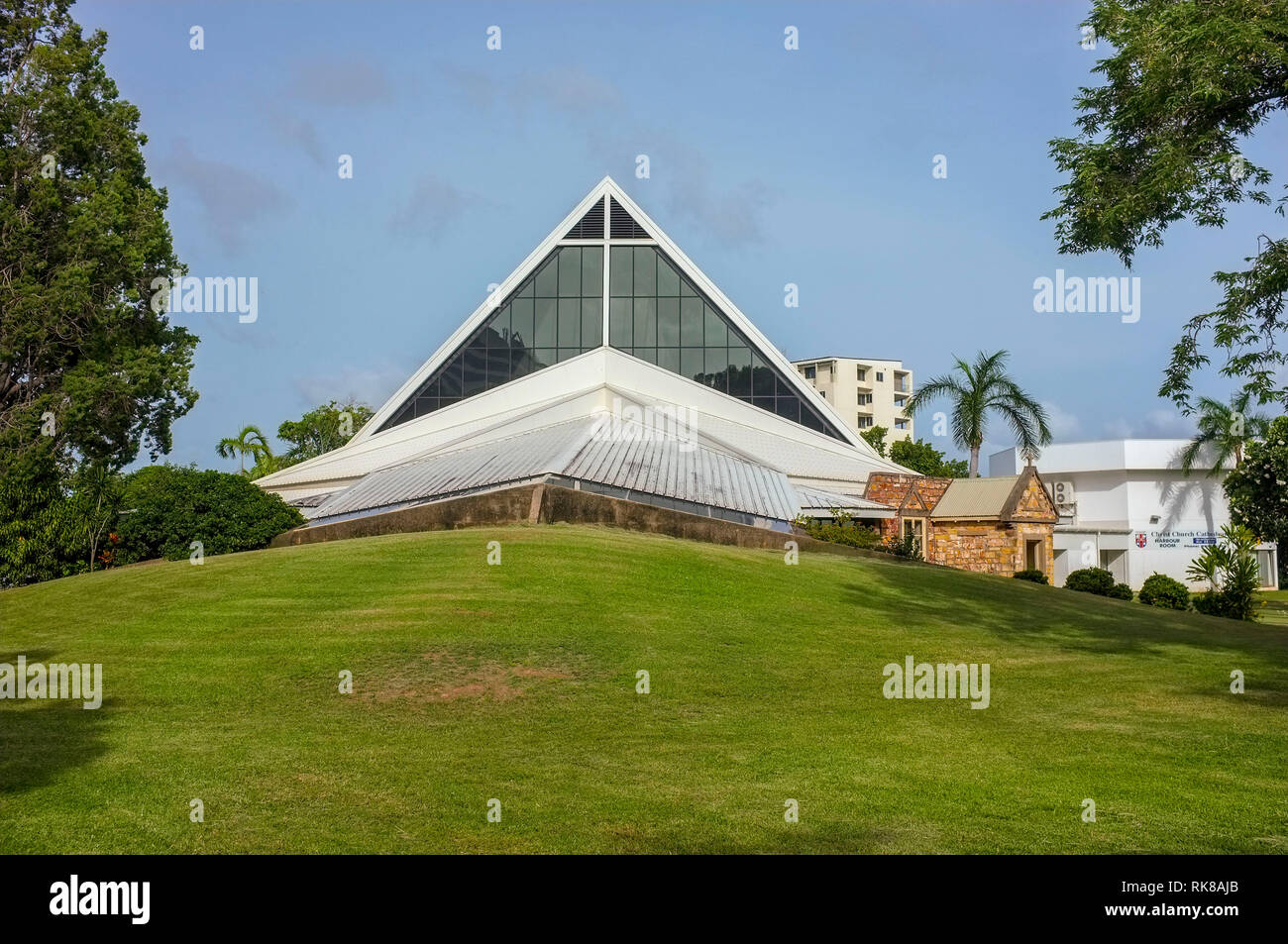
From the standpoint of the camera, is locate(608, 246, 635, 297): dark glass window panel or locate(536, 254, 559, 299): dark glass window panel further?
locate(536, 254, 559, 299): dark glass window panel

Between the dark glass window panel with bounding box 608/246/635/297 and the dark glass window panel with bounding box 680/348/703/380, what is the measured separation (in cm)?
373

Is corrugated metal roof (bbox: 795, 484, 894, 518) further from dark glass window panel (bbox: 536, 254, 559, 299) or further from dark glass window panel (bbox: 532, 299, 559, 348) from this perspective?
dark glass window panel (bbox: 536, 254, 559, 299)

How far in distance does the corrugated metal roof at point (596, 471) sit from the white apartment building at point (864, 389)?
82475mm

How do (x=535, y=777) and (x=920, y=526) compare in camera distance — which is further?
(x=920, y=526)

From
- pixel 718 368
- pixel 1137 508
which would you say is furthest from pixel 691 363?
pixel 1137 508

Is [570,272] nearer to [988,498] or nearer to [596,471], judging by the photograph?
[596,471]

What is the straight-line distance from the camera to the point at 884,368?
121000mm

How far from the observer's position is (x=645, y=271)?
162 ft

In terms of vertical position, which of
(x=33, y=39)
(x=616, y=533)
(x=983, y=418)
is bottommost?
(x=616, y=533)

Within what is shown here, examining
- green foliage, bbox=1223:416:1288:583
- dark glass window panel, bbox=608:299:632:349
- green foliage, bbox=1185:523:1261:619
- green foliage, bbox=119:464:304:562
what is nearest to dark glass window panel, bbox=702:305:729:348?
dark glass window panel, bbox=608:299:632:349

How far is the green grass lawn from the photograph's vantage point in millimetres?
8773
